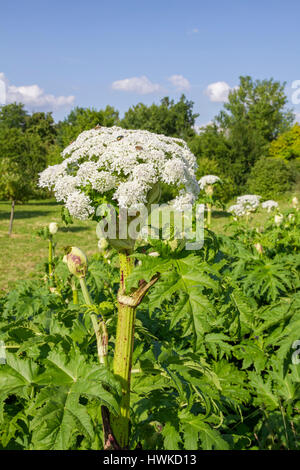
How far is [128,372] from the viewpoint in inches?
64.5

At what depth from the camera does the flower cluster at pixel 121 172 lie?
5.11ft

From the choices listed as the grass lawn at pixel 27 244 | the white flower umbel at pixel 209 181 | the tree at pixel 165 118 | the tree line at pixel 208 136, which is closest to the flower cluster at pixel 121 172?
the grass lawn at pixel 27 244

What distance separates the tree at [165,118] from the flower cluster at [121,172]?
41162mm

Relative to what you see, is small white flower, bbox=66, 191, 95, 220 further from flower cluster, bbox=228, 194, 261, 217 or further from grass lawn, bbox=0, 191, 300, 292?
flower cluster, bbox=228, 194, 261, 217

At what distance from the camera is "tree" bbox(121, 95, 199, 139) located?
4316 centimetres

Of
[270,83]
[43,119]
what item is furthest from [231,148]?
[43,119]

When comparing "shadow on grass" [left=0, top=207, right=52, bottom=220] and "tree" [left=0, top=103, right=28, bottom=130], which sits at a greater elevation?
"tree" [left=0, top=103, right=28, bottom=130]

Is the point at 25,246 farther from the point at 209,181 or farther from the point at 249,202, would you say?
the point at 249,202

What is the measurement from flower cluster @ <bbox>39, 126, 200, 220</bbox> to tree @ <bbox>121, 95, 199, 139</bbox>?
4116 cm

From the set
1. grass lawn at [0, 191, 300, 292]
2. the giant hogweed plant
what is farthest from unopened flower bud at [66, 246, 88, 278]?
grass lawn at [0, 191, 300, 292]

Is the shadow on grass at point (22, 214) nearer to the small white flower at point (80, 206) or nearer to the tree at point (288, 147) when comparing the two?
the small white flower at point (80, 206)

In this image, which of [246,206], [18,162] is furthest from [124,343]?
[18,162]

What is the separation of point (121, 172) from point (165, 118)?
149 ft
